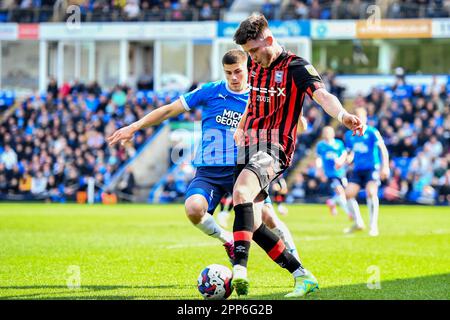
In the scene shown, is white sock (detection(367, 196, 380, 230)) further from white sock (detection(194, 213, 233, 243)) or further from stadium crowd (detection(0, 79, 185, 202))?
stadium crowd (detection(0, 79, 185, 202))

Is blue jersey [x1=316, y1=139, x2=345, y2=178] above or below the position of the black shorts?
below

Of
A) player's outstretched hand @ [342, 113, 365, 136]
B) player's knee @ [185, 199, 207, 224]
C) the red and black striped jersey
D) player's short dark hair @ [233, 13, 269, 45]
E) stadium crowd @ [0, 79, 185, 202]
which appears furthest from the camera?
stadium crowd @ [0, 79, 185, 202]

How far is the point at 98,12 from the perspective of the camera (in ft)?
137

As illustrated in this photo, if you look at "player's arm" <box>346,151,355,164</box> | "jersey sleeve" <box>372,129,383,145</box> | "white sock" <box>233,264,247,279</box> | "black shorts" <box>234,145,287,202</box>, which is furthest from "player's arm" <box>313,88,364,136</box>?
"player's arm" <box>346,151,355,164</box>

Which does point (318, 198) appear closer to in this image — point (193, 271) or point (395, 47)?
point (395, 47)

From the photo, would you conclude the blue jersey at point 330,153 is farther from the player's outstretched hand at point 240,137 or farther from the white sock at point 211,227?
the player's outstretched hand at point 240,137

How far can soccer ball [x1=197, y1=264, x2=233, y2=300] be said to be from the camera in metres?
7.70

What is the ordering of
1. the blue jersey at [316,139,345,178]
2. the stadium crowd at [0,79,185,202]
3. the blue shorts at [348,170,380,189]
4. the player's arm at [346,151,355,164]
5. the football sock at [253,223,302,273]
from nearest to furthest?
1. the football sock at [253,223,302,273]
2. the player's arm at [346,151,355,164]
3. the blue shorts at [348,170,380,189]
4. the blue jersey at [316,139,345,178]
5. the stadium crowd at [0,79,185,202]

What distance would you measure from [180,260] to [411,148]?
18.8m

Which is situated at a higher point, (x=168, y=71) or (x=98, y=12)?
(x=98, y=12)

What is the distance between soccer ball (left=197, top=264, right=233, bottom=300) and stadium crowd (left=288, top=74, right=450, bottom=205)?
21103 millimetres
